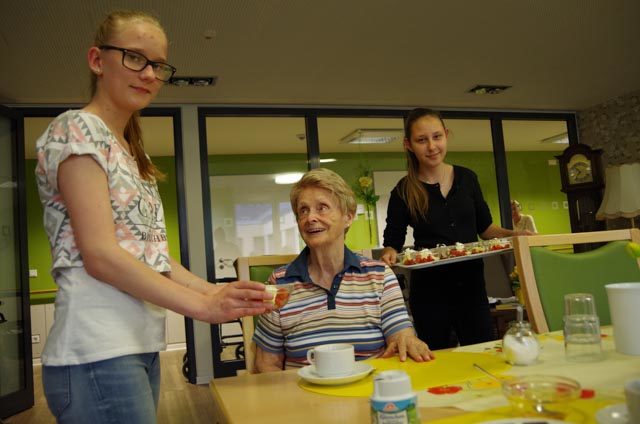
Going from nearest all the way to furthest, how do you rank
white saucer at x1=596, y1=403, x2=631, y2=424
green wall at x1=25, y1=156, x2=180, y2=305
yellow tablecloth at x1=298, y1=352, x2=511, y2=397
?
white saucer at x1=596, y1=403, x2=631, y2=424 → yellow tablecloth at x1=298, y1=352, x2=511, y2=397 → green wall at x1=25, y1=156, x2=180, y2=305

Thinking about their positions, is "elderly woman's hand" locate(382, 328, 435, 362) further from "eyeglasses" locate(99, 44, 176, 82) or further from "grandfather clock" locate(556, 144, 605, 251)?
"grandfather clock" locate(556, 144, 605, 251)

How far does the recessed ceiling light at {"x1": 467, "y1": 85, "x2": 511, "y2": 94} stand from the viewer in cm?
487

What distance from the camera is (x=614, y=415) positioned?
629 mm

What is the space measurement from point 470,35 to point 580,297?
2.94 metres

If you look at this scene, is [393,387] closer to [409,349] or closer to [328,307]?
[409,349]

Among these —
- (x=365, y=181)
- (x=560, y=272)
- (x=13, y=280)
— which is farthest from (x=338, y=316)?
(x=365, y=181)

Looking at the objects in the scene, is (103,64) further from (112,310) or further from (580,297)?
(580,297)

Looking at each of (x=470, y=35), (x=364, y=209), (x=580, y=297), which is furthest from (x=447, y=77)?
(x=580, y=297)

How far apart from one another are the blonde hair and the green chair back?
555 mm

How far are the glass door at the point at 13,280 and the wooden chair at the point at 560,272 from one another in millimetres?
3719

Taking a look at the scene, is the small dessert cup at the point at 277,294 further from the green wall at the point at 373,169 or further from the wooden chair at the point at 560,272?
the green wall at the point at 373,169

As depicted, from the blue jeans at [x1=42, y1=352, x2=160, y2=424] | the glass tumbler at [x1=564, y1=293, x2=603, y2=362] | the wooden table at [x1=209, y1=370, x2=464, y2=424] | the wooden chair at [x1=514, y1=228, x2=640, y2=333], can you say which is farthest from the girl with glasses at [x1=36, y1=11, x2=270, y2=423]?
the wooden chair at [x1=514, y1=228, x2=640, y2=333]

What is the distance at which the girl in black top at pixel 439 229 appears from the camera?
2.00 meters

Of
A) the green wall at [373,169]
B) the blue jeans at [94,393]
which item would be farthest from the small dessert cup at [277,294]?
the green wall at [373,169]
